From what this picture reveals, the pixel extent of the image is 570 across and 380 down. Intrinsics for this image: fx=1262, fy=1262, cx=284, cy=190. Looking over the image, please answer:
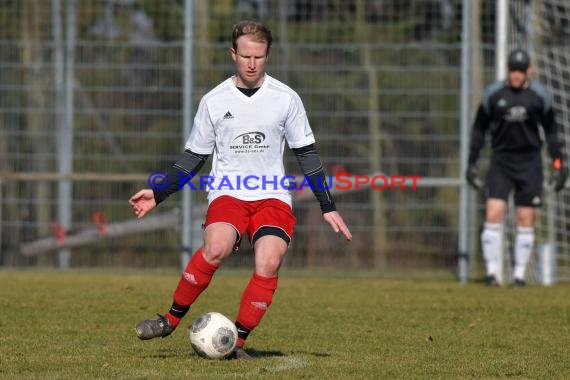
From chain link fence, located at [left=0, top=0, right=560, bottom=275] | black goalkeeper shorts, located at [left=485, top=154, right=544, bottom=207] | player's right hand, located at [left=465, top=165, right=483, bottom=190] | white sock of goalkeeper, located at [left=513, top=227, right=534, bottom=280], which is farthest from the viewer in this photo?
chain link fence, located at [left=0, top=0, right=560, bottom=275]

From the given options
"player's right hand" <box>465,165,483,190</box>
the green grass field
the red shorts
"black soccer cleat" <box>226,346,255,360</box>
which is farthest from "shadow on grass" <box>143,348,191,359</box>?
"player's right hand" <box>465,165,483,190</box>

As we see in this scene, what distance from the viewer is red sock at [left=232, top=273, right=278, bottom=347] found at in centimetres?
684

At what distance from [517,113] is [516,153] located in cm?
42

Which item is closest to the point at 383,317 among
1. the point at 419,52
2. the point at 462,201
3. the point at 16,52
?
the point at 462,201

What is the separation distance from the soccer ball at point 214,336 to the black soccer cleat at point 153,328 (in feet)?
0.76

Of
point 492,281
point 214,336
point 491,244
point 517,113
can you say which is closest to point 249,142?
point 214,336

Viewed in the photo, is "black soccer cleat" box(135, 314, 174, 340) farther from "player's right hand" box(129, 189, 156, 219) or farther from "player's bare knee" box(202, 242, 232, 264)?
"player's right hand" box(129, 189, 156, 219)

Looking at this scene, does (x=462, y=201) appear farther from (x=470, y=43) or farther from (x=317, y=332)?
(x=317, y=332)

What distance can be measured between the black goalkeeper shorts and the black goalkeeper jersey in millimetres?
76

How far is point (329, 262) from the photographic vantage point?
46.6 ft

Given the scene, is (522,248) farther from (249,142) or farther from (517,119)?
(249,142)

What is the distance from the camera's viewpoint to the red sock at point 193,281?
22.6 feet

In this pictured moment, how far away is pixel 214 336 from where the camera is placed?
21.9ft

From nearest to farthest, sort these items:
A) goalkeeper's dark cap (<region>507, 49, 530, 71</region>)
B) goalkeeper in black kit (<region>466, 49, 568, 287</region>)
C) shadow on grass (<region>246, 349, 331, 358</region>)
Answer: shadow on grass (<region>246, 349, 331, 358</region>) → goalkeeper's dark cap (<region>507, 49, 530, 71</region>) → goalkeeper in black kit (<region>466, 49, 568, 287</region>)
